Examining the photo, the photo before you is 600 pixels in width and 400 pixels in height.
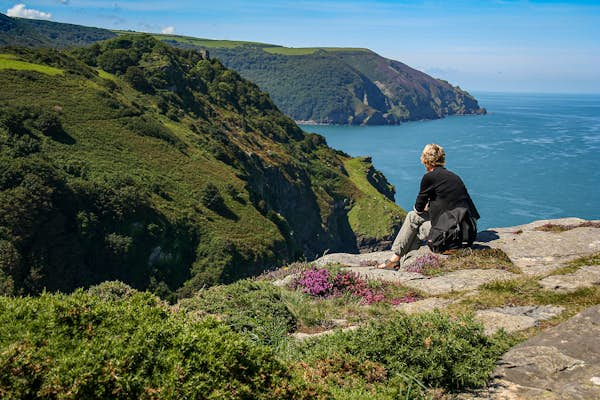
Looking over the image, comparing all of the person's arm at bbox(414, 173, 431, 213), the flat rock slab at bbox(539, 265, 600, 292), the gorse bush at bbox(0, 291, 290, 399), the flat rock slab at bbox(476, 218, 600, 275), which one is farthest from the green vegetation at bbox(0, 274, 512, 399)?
the flat rock slab at bbox(476, 218, 600, 275)

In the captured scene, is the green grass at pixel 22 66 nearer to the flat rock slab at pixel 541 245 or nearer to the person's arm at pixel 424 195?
the person's arm at pixel 424 195

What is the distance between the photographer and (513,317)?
277 inches

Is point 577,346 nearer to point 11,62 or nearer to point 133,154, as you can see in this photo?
point 133,154

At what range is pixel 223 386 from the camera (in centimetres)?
414

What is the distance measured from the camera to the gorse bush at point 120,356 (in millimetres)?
3695

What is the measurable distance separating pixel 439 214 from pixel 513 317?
383 cm

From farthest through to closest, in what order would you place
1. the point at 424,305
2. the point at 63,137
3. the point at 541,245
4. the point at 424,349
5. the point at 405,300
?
→ the point at 63,137
the point at 541,245
the point at 405,300
the point at 424,305
the point at 424,349

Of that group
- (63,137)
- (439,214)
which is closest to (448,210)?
(439,214)

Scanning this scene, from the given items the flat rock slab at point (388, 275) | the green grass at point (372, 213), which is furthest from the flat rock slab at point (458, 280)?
the green grass at point (372, 213)

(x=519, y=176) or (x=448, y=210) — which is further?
(x=519, y=176)

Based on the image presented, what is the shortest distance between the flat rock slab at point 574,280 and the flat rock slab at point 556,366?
7.14ft

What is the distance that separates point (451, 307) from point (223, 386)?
16.2 feet

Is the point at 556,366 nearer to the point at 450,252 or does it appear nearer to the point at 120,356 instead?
the point at 120,356

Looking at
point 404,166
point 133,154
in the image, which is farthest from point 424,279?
point 404,166
